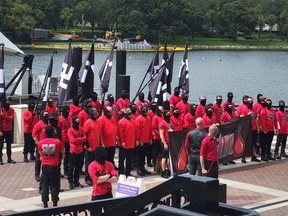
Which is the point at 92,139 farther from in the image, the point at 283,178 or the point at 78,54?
the point at 78,54

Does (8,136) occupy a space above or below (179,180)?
below

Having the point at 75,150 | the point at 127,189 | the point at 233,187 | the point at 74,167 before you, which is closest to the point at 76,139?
the point at 75,150

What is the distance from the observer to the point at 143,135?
16578 millimetres

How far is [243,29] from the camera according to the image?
147 m

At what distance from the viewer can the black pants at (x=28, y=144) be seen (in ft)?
57.1

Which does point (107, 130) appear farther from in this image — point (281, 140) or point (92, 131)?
point (281, 140)

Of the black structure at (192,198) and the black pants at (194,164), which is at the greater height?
the black structure at (192,198)

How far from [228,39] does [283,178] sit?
13527 centimetres

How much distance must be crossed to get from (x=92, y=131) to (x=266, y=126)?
5.62 metres

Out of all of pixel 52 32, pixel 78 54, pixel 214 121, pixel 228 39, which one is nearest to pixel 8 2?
pixel 52 32

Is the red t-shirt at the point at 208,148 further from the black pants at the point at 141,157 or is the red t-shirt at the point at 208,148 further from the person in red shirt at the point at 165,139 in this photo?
the black pants at the point at 141,157

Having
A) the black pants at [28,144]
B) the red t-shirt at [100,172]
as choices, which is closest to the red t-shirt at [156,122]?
the black pants at [28,144]

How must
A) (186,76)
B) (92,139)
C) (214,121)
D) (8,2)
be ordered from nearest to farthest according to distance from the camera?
(92,139) → (214,121) → (186,76) → (8,2)

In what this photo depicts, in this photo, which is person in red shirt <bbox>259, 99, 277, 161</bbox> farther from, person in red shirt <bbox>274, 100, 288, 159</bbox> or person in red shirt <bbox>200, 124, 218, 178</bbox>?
person in red shirt <bbox>200, 124, 218, 178</bbox>
